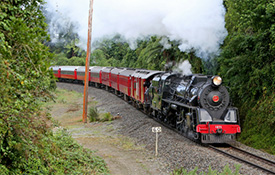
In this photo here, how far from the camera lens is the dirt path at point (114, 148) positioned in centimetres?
→ 936

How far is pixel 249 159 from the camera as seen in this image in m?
10.4

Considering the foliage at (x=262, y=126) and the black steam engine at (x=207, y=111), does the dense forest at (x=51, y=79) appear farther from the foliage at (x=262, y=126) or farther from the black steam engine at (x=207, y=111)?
the black steam engine at (x=207, y=111)

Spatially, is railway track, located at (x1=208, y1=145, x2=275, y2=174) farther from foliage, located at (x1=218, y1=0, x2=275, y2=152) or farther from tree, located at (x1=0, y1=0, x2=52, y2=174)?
tree, located at (x1=0, y1=0, x2=52, y2=174)

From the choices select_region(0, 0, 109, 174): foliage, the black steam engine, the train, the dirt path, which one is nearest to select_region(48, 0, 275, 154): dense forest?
the train

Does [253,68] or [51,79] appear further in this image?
[253,68]

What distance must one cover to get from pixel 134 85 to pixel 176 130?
773 centimetres

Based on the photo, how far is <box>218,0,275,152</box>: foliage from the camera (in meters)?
12.6

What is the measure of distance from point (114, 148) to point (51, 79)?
639 centimetres

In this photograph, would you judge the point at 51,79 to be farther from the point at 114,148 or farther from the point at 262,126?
the point at 262,126

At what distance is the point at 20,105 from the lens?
4996 millimetres

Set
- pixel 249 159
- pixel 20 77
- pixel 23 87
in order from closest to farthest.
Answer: pixel 20 77 < pixel 23 87 < pixel 249 159

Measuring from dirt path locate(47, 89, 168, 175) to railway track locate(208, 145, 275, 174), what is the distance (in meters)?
2.71

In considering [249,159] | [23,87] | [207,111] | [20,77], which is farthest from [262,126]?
[20,77]

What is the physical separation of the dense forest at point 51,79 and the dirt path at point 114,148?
2.78 ft
